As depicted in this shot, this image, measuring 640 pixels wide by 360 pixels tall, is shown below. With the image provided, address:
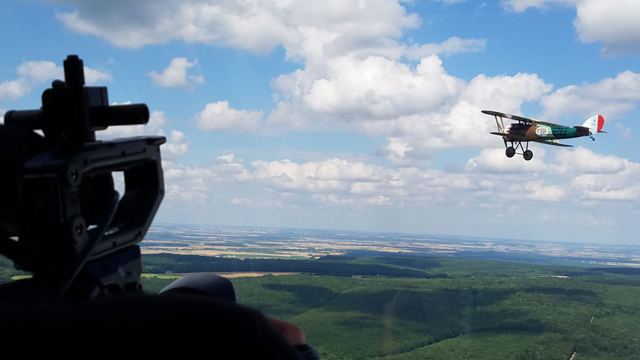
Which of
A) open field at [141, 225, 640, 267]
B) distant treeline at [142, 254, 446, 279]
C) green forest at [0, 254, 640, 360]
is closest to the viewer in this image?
open field at [141, 225, 640, 267]

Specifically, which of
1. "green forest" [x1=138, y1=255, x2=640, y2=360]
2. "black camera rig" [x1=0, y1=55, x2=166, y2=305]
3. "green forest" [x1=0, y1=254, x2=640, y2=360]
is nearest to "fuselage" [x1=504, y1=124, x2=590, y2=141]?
"green forest" [x1=138, y1=255, x2=640, y2=360]

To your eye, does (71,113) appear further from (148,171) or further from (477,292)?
(477,292)

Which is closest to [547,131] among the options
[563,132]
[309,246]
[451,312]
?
[563,132]

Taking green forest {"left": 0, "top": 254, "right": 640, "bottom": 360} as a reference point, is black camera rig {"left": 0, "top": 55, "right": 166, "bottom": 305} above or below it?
above

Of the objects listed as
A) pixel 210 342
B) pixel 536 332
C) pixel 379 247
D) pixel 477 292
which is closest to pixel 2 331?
pixel 210 342

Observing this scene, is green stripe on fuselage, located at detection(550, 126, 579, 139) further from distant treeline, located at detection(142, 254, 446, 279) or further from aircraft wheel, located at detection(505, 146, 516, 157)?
distant treeline, located at detection(142, 254, 446, 279)

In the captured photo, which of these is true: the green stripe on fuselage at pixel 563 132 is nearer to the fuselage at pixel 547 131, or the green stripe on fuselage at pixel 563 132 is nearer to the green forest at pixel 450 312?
the fuselage at pixel 547 131
